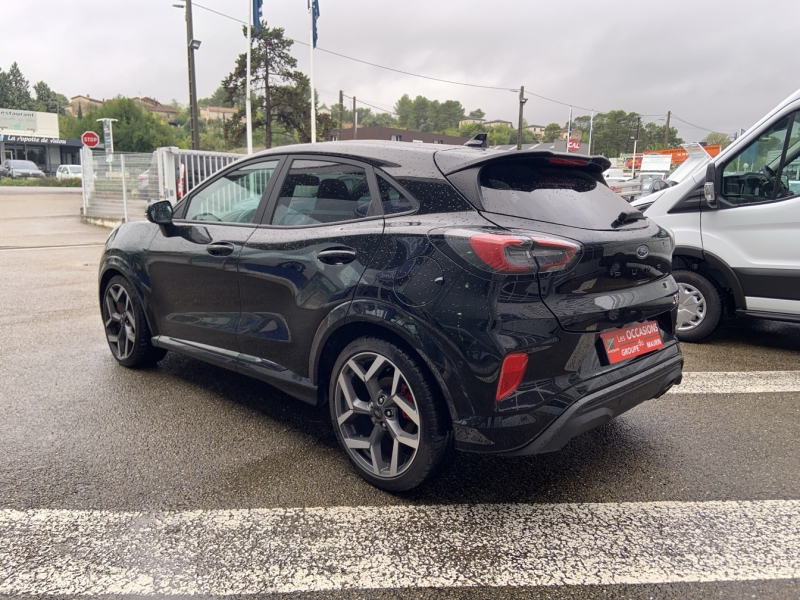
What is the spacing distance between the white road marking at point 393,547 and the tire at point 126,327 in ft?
6.38

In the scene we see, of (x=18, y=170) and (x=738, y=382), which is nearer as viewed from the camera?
(x=738, y=382)

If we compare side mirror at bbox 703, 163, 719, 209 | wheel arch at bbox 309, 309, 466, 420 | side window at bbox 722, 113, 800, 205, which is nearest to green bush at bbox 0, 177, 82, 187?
side mirror at bbox 703, 163, 719, 209

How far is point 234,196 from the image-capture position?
3.94 m

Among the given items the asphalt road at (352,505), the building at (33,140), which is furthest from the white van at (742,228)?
the building at (33,140)

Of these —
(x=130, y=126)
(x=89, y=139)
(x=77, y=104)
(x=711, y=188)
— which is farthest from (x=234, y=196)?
(x=77, y=104)

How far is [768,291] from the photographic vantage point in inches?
197

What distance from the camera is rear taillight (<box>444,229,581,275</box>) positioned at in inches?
97.3

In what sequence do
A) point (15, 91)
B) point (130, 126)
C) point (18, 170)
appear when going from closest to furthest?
1. point (18, 170)
2. point (130, 126)
3. point (15, 91)

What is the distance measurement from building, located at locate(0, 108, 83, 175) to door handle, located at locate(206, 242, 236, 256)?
64.0 meters

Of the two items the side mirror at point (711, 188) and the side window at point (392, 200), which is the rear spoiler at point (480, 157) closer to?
the side window at point (392, 200)

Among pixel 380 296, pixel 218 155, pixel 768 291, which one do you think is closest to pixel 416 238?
pixel 380 296

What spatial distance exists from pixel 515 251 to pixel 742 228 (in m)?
3.61

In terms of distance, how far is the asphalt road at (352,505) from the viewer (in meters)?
2.29

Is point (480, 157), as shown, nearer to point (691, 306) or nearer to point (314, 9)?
point (691, 306)
